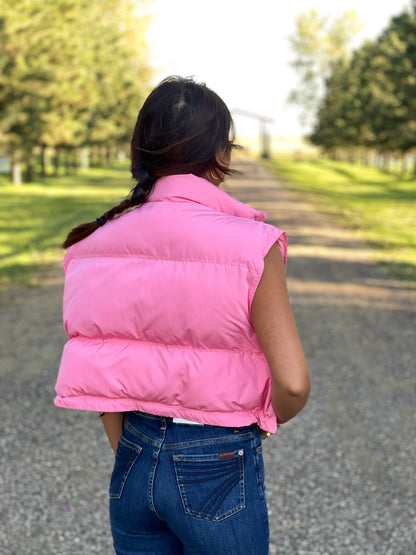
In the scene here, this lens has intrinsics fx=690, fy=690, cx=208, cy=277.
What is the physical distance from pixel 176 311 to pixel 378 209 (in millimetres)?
22715

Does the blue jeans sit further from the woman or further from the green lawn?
the green lawn

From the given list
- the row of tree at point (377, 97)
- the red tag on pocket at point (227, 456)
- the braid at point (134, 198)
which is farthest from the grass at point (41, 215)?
the row of tree at point (377, 97)

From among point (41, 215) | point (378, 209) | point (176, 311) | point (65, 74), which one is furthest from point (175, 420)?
point (65, 74)

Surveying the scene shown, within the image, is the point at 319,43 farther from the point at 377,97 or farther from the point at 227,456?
the point at 227,456

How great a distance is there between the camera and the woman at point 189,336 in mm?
1629

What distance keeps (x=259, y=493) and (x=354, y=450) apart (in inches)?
133

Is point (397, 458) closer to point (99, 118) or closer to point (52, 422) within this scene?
point (52, 422)

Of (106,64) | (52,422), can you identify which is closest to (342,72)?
(106,64)

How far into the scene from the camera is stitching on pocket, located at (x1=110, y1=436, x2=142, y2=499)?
1772 millimetres

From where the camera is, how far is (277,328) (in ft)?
5.27

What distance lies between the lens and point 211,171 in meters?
1.76

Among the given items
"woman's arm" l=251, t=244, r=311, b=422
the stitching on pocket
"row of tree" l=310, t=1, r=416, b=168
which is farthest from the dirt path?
"row of tree" l=310, t=1, r=416, b=168

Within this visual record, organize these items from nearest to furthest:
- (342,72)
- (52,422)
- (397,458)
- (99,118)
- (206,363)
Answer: (206,363), (397,458), (52,422), (99,118), (342,72)

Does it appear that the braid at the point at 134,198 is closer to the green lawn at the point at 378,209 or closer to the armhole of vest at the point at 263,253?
the armhole of vest at the point at 263,253
